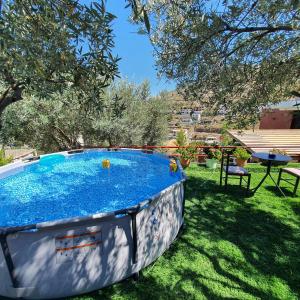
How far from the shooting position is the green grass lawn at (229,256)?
11.7 feet

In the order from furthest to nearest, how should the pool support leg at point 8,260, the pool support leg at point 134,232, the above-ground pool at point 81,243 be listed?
the pool support leg at point 134,232
the above-ground pool at point 81,243
the pool support leg at point 8,260

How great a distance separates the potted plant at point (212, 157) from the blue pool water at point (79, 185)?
2008 millimetres

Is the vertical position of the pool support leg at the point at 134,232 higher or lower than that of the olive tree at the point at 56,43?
lower

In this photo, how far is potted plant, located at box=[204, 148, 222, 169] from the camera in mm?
9617

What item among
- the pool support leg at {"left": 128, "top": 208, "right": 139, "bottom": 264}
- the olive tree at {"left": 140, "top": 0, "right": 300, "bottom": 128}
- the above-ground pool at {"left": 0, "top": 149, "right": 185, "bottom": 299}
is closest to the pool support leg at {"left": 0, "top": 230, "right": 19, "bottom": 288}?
the above-ground pool at {"left": 0, "top": 149, "right": 185, "bottom": 299}

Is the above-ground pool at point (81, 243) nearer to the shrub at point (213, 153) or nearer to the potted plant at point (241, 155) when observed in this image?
the shrub at point (213, 153)

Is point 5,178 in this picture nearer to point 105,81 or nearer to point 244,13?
point 105,81

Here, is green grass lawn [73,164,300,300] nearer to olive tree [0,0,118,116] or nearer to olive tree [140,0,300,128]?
olive tree [140,0,300,128]

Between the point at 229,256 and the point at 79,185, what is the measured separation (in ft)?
18.7

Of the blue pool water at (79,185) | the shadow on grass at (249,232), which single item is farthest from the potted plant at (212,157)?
the shadow on grass at (249,232)

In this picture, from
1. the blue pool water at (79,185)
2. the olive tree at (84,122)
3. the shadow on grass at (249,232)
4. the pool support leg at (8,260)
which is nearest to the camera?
the pool support leg at (8,260)

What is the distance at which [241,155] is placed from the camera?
31.0ft

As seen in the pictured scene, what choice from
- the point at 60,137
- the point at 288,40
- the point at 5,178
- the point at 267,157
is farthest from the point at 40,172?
the point at 288,40

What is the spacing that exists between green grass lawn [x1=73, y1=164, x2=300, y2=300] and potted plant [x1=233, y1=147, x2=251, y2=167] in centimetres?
286
